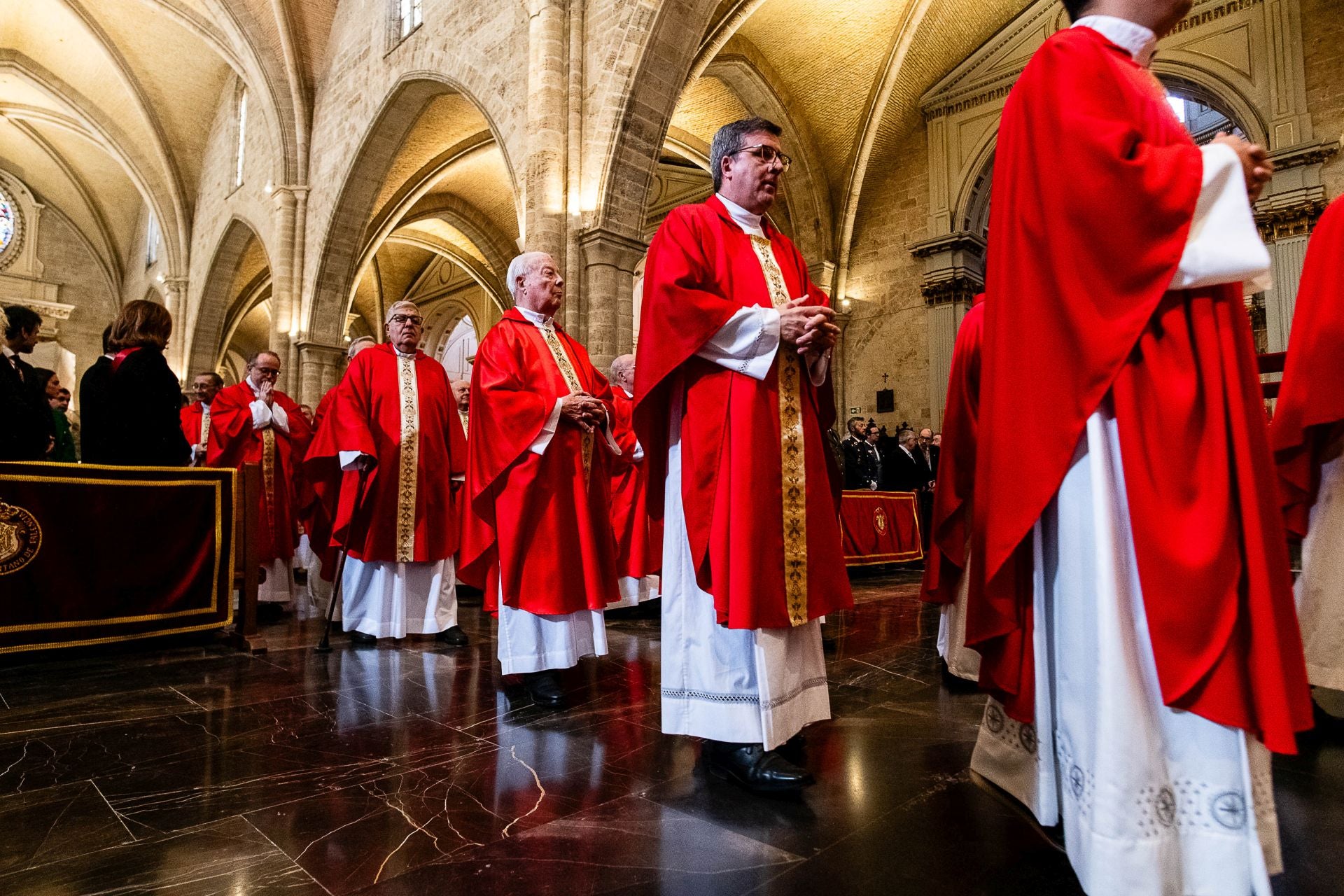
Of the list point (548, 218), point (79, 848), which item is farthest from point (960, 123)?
point (79, 848)

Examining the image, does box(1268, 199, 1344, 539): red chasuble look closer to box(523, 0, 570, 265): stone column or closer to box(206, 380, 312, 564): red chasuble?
box(206, 380, 312, 564): red chasuble

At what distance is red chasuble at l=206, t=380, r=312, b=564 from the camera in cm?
586

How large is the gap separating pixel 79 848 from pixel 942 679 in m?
2.86

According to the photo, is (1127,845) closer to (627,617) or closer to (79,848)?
(79,848)

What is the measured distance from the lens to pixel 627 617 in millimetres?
5586

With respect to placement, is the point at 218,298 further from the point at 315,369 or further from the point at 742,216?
the point at 742,216

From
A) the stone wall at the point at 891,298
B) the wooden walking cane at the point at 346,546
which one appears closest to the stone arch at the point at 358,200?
the stone wall at the point at 891,298

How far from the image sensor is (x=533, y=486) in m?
3.24

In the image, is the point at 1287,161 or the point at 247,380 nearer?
the point at 247,380

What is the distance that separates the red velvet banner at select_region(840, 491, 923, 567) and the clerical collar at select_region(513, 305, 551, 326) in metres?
4.50

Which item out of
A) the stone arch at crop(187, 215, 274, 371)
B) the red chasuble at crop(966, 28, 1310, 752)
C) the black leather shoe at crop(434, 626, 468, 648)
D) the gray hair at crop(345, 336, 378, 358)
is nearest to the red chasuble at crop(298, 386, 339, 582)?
the gray hair at crop(345, 336, 378, 358)

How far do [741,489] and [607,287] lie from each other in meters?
6.93

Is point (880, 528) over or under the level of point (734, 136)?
under

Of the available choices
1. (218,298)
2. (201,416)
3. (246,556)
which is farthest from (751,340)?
(218,298)
